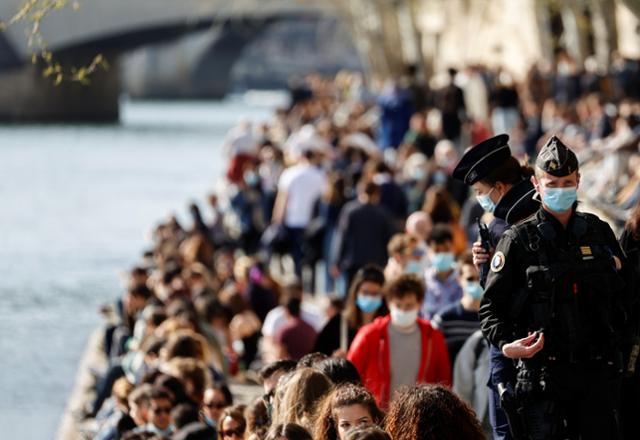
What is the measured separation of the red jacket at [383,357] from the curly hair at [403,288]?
0.48ft

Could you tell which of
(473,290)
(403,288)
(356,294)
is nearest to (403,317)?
(403,288)

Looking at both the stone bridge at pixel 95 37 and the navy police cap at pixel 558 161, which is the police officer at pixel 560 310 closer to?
the navy police cap at pixel 558 161

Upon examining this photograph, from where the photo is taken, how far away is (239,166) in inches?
1038

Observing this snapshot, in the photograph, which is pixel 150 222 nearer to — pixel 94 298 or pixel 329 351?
pixel 94 298

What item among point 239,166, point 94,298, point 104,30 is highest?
Answer: point 104,30

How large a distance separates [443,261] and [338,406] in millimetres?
4449

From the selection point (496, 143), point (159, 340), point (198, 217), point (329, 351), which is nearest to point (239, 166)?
point (198, 217)

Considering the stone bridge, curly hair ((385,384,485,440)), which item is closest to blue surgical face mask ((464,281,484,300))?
curly hair ((385,384,485,440))

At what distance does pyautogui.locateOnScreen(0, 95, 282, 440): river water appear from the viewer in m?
A: 21.1

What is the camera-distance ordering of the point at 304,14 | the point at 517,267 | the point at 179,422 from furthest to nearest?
1. the point at 304,14
2. the point at 179,422
3. the point at 517,267

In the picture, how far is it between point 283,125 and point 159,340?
27.0 meters

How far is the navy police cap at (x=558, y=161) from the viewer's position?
6961 millimetres

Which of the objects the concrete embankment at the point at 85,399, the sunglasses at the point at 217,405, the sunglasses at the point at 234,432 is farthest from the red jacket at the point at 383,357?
the concrete embankment at the point at 85,399

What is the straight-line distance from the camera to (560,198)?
275 inches
